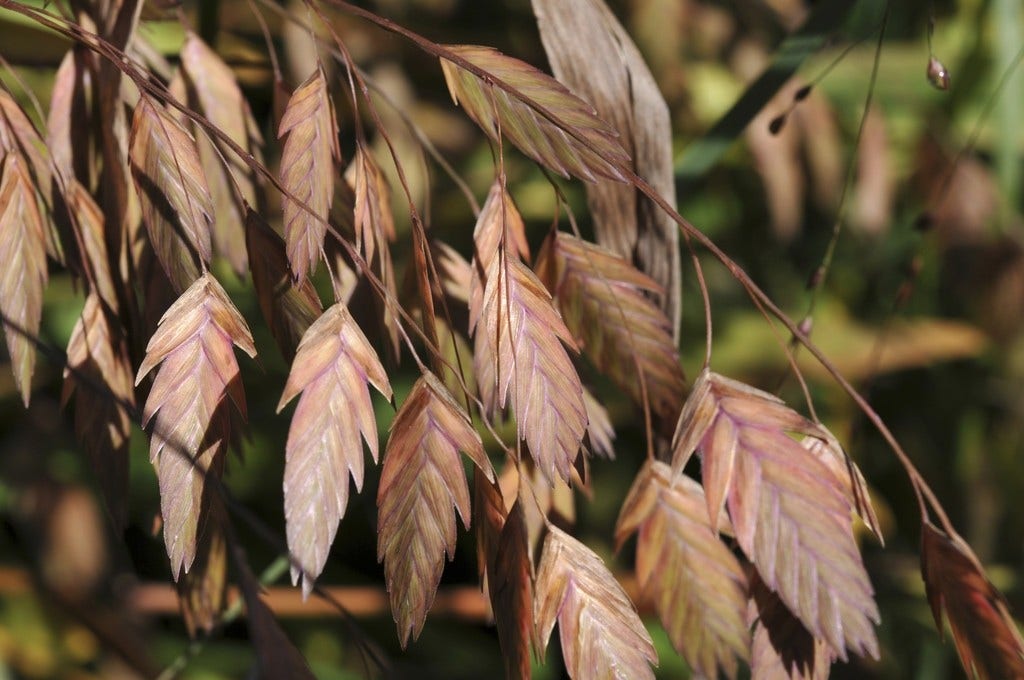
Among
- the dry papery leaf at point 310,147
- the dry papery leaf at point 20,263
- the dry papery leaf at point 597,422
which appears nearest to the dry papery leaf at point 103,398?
the dry papery leaf at point 20,263

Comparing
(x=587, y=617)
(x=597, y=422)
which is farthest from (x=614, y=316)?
(x=587, y=617)

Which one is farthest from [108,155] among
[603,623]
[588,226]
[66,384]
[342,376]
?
[588,226]

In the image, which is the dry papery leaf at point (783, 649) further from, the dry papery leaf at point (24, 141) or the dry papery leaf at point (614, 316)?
the dry papery leaf at point (24, 141)

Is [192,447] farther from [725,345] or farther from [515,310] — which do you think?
[725,345]

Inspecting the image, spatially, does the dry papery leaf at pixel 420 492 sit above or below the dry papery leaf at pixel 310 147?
below

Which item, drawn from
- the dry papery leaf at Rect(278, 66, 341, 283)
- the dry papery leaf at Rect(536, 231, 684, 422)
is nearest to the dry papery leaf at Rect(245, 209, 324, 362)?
the dry papery leaf at Rect(278, 66, 341, 283)

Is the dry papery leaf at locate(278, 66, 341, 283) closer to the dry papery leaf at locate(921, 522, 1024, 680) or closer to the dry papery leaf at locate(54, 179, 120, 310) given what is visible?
the dry papery leaf at locate(54, 179, 120, 310)
